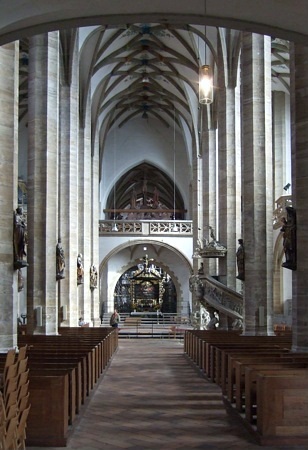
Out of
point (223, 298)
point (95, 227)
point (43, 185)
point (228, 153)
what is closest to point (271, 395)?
point (43, 185)

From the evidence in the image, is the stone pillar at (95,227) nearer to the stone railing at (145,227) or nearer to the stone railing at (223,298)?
the stone railing at (145,227)

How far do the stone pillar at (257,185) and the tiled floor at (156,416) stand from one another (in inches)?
114

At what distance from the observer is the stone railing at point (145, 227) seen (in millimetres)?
34781

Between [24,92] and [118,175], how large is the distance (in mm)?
11249

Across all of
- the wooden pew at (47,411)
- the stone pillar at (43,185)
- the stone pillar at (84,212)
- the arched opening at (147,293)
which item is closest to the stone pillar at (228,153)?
the stone pillar at (84,212)

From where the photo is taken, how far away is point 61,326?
790 inches

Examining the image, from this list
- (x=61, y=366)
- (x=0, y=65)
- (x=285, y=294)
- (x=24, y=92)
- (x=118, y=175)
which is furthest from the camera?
(x=118, y=175)

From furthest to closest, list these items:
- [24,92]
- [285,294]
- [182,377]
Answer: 1. [24,92]
2. [285,294]
3. [182,377]

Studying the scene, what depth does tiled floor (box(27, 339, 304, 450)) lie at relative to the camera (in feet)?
22.1

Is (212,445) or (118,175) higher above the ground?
(118,175)

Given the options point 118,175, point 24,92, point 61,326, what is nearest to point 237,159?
point 61,326

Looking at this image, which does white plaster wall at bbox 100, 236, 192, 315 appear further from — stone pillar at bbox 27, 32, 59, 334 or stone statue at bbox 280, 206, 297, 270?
stone statue at bbox 280, 206, 297, 270

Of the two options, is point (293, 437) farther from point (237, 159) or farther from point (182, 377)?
point (237, 159)

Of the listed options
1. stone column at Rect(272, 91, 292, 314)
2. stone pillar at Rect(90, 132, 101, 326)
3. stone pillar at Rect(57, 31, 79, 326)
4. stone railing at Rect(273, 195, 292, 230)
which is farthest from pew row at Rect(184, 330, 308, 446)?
stone pillar at Rect(90, 132, 101, 326)
